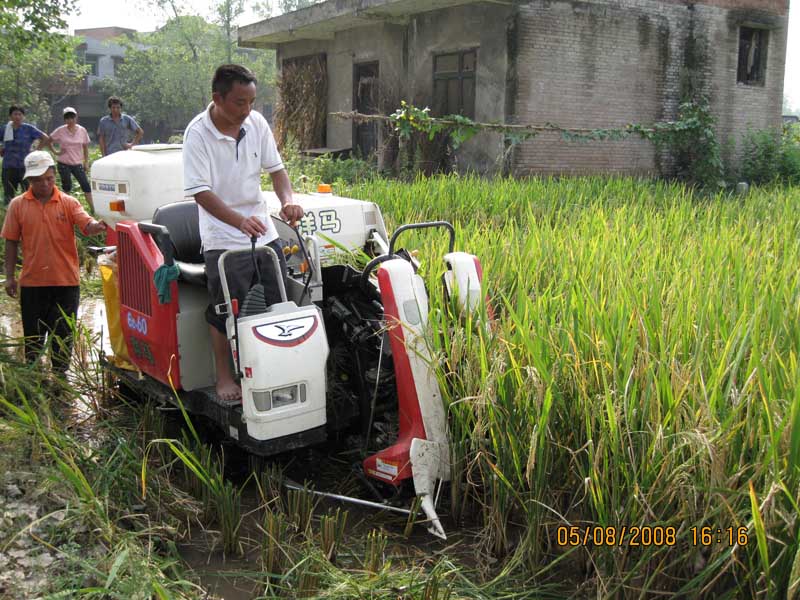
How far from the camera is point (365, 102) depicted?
1642cm

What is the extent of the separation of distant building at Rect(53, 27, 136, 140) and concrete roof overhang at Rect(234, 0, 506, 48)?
72.2 feet

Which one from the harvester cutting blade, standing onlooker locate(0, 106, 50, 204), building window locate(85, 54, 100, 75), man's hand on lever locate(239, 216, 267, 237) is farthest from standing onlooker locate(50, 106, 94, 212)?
building window locate(85, 54, 100, 75)

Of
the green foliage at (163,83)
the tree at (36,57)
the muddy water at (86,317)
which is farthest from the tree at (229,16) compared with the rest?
the muddy water at (86,317)

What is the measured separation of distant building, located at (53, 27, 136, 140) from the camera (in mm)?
47500

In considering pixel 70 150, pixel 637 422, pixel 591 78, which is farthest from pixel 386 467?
pixel 591 78

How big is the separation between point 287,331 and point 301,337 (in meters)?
0.06

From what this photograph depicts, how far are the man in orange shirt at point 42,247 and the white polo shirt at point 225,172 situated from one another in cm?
146

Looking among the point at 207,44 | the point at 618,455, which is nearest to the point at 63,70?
the point at 207,44

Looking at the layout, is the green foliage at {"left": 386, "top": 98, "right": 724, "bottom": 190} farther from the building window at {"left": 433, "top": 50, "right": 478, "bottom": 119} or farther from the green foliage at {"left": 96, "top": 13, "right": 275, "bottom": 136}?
the green foliage at {"left": 96, "top": 13, "right": 275, "bottom": 136}

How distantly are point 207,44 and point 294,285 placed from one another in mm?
59242

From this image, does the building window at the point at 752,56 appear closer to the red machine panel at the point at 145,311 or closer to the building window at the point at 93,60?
the red machine panel at the point at 145,311

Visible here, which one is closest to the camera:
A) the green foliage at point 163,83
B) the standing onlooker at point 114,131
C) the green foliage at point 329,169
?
the standing onlooker at point 114,131

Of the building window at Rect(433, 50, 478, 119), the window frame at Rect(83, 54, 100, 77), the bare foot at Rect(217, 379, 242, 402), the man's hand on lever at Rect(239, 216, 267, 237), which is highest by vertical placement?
the window frame at Rect(83, 54, 100, 77)

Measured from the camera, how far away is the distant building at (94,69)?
4750cm
